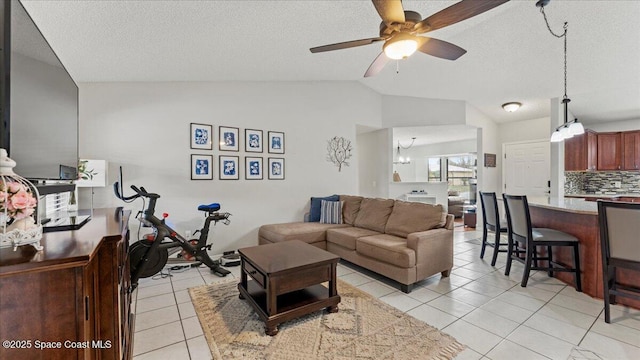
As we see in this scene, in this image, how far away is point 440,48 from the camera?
2342mm

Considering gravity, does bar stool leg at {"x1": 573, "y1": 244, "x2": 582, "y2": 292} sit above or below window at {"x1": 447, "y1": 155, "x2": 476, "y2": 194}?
below

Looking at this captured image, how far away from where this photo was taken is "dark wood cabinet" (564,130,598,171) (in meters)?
5.63

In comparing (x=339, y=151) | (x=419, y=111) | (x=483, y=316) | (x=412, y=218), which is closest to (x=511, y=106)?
(x=419, y=111)

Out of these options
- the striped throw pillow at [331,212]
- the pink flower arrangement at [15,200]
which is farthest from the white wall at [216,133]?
the pink flower arrangement at [15,200]

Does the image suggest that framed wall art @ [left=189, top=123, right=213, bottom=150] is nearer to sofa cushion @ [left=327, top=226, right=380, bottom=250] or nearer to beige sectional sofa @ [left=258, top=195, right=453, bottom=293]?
beige sectional sofa @ [left=258, top=195, right=453, bottom=293]

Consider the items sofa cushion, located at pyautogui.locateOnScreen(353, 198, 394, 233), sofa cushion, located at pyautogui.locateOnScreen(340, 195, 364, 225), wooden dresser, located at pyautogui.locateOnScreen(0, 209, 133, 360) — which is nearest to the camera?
wooden dresser, located at pyautogui.locateOnScreen(0, 209, 133, 360)

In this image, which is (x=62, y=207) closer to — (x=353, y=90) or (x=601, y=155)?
(x=353, y=90)

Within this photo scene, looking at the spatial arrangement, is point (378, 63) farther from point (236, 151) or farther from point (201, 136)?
point (201, 136)

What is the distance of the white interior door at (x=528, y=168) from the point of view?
Answer: 5.88 m

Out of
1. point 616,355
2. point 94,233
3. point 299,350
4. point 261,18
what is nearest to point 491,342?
point 616,355

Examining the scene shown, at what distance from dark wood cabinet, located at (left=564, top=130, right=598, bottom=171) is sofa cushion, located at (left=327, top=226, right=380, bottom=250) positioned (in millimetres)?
5214

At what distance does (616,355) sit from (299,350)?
6.96ft

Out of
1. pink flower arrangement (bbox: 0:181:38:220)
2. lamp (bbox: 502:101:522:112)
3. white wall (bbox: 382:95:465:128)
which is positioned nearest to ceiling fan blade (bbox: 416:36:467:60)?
pink flower arrangement (bbox: 0:181:38:220)

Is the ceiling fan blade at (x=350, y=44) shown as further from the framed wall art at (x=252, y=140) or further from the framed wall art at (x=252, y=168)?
the framed wall art at (x=252, y=168)
